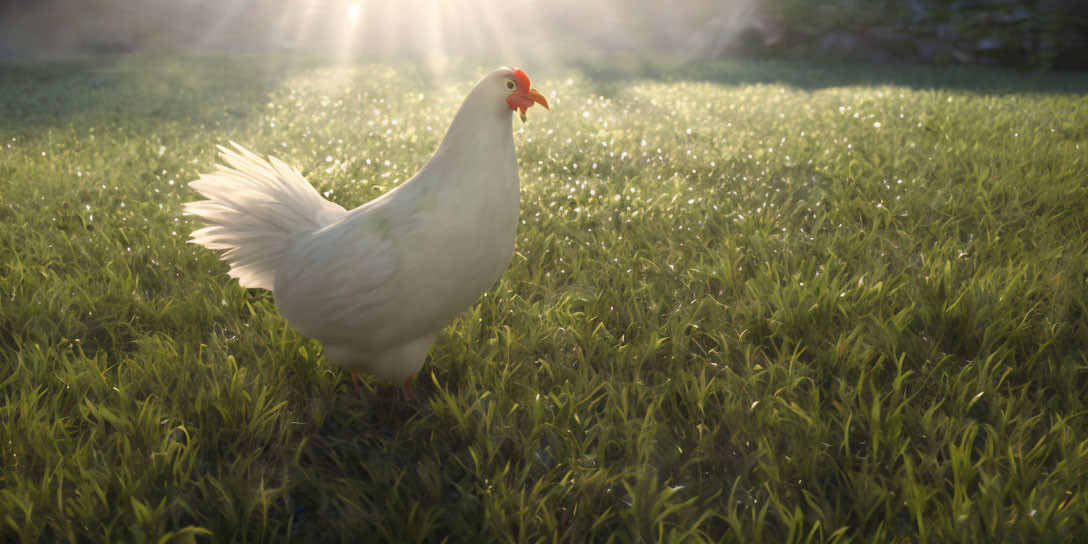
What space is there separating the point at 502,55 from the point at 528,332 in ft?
56.9

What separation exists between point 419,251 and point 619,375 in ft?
3.22

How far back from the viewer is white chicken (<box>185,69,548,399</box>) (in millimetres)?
1983

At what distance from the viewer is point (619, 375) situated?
245 cm

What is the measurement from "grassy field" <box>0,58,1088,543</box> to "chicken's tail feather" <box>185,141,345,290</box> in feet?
1.35

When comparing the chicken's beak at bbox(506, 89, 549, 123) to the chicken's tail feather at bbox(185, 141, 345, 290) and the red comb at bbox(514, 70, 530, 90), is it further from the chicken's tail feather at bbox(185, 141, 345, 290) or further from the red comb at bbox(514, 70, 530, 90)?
the chicken's tail feather at bbox(185, 141, 345, 290)

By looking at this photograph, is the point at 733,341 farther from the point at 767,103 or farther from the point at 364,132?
the point at 767,103

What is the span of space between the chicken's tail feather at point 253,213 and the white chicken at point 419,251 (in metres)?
0.19

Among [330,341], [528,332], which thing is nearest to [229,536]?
[330,341]

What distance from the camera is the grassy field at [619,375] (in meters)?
1.76

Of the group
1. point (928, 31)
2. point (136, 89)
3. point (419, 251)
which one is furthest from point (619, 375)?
point (928, 31)

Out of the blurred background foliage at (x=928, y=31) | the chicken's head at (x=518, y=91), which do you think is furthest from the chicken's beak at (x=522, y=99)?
the blurred background foliage at (x=928, y=31)

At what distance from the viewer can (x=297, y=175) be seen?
2.65 meters

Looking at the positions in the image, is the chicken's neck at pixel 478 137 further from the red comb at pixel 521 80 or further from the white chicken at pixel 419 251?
the red comb at pixel 521 80

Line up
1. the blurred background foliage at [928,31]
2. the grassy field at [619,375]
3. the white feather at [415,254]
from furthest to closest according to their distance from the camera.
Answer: the blurred background foliage at [928,31], the white feather at [415,254], the grassy field at [619,375]
